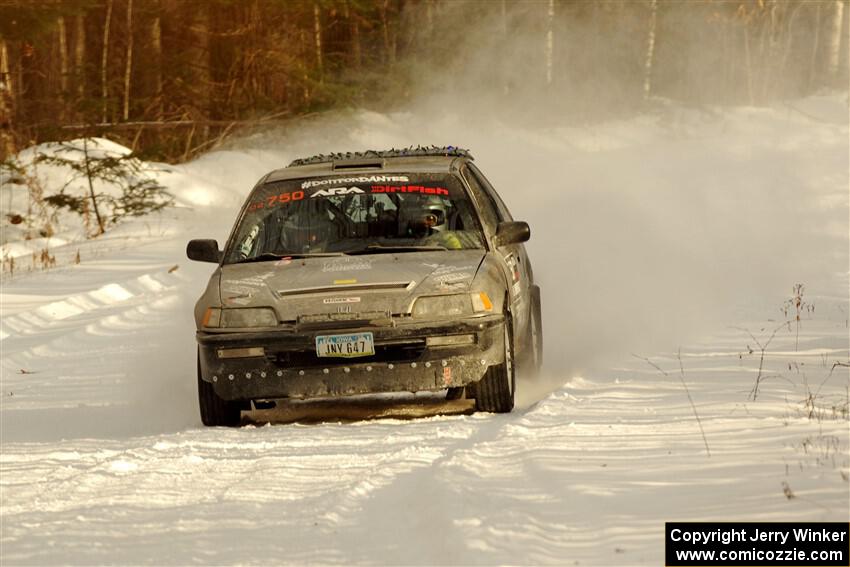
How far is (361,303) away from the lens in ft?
27.2

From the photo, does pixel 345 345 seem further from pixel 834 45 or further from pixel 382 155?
pixel 834 45

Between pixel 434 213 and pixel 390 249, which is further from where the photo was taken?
pixel 434 213

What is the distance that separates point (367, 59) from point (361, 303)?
3585 centimetres

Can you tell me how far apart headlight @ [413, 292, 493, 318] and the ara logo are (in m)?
1.31

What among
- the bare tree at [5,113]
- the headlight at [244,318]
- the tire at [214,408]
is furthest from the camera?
the bare tree at [5,113]

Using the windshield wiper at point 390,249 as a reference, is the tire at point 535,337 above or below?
below

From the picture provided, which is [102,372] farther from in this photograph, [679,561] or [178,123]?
[178,123]

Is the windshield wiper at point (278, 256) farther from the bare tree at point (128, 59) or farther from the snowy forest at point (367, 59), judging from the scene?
the bare tree at point (128, 59)

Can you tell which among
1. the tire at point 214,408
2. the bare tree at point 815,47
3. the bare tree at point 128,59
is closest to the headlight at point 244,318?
the tire at point 214,408

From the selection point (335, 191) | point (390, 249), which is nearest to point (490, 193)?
point (335, 191)

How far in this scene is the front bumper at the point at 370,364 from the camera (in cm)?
827

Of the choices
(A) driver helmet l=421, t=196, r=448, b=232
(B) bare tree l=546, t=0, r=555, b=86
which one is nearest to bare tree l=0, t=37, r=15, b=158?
(A) driver helmet l=421, t=196, r=448, b=232

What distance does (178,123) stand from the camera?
106 ft

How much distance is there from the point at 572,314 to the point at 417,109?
30.3m
